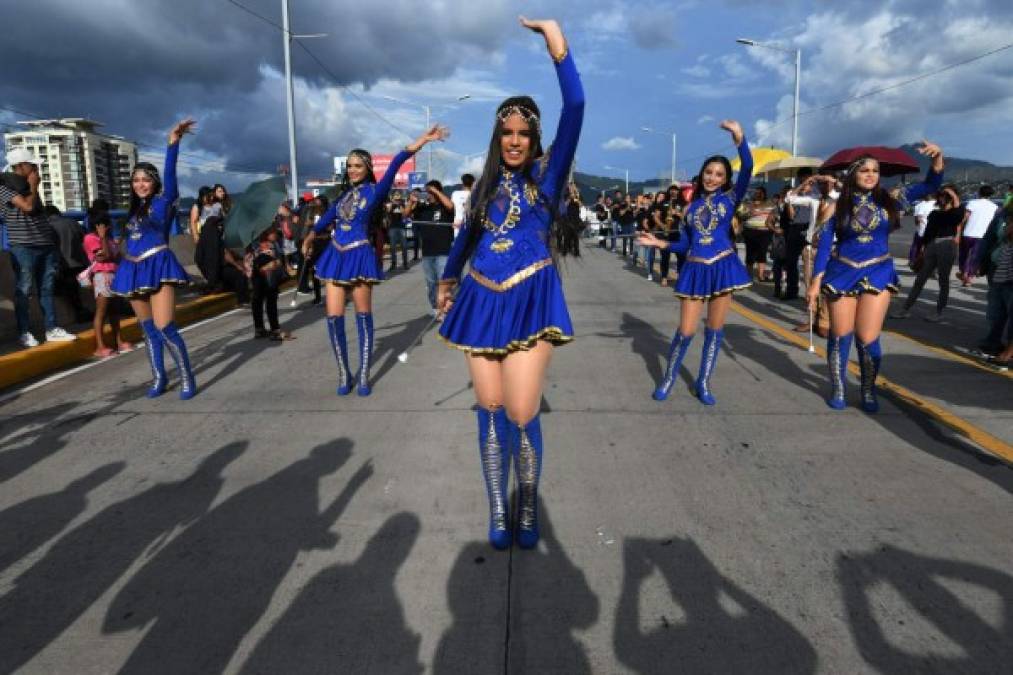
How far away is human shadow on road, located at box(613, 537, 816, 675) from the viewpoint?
7.64 feet

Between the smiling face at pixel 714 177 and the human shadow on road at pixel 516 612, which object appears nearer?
the human shadow on road at pixel 516 612

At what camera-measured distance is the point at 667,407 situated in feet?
17.9

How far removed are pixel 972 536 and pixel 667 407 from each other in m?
2.48

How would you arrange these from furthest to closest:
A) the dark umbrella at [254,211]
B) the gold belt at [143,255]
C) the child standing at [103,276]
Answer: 1. the dark umbrella at [254,211]
2. the child standing at [103,276]
3. the gold belt at [143,255]

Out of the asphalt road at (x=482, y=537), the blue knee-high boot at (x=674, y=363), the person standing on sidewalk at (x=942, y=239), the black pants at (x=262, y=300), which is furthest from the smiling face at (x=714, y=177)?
the person standing on sidewalk at (x=942, y=239)

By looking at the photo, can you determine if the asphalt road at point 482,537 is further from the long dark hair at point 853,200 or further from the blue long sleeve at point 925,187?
the blue long sleeve at point 925,187

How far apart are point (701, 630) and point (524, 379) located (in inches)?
48.4

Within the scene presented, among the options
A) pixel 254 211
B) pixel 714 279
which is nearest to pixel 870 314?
pixel 714 279

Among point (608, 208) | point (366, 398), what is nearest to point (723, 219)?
point (366, 398)

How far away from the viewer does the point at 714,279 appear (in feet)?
17.7

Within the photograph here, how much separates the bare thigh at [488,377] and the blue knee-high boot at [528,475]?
A: 0.54ft

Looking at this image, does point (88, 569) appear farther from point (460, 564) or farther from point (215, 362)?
point (215, 362)

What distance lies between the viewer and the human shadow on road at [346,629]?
2350 mm

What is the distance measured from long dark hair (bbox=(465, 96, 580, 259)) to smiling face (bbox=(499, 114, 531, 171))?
0.02m
